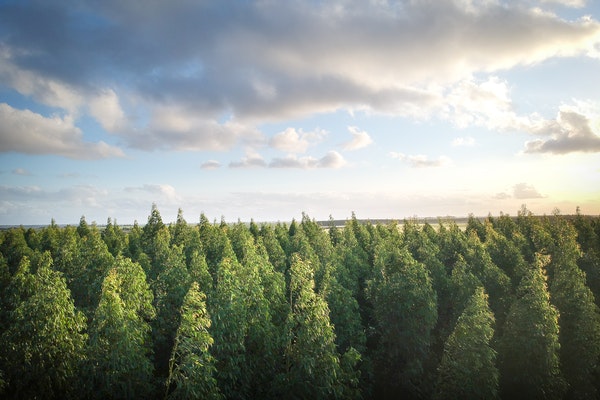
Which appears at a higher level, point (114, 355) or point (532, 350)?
point (114, 355)

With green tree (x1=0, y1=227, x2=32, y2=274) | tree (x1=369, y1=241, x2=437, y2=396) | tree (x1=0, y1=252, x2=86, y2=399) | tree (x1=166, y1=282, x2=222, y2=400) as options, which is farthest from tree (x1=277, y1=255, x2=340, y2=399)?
green tree (x1=0, y1=227, x2=32, y2=274)

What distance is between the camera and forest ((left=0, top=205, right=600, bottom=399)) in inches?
728

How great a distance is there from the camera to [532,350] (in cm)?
3003

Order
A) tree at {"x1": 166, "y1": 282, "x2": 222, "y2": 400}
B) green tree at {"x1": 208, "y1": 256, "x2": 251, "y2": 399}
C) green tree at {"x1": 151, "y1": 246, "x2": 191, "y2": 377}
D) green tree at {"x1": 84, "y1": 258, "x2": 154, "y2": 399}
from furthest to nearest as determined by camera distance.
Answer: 1. green tree at {"x1": 151, "y1": 246, "x2": 191, "y2": 377}
2. green tree at {"x1": 208, "y1": 256, "x2": 251, "y2": 399}
3. green tree at {"x1": 84, "y1": 258, "x2": 154, "y2": 399}
4. tree at {"x1": 166, "y1": 282, "x2": 222, "y2": 400}

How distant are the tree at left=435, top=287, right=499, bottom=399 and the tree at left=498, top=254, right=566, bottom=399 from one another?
653 centimetres

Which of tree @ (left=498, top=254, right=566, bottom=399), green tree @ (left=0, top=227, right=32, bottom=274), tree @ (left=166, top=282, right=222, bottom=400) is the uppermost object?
green tree @ (left=0, top=227, right=32, bottom=274)

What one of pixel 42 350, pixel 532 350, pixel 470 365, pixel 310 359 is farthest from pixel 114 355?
pixel 532 350

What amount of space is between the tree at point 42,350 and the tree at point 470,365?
1028 inches

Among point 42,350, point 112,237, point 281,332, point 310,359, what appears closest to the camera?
point 42,350

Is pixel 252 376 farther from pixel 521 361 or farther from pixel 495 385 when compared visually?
pixel 521 361

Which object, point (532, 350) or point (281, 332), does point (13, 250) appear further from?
point (532, 350)

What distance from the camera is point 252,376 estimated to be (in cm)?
2417

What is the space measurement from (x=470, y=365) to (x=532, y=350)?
8.82 metres

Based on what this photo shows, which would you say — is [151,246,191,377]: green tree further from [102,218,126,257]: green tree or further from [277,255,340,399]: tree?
[102,218,126,257]: green tree
